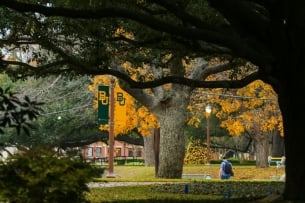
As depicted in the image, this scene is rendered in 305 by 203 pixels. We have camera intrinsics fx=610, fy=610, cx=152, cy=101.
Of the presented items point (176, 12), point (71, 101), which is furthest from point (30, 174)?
point (71, 101)

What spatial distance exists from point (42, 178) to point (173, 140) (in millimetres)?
15313

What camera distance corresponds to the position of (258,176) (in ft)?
101

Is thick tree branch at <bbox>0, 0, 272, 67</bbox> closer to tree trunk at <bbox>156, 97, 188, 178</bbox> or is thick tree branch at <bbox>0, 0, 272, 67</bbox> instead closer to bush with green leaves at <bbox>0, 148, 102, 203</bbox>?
bush with green leaves at <bbox>0, 148, 102, 203</bbox>

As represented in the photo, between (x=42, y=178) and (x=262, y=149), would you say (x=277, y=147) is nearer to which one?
(x=262, y=149)

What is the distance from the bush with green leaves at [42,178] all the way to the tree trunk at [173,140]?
1497cm

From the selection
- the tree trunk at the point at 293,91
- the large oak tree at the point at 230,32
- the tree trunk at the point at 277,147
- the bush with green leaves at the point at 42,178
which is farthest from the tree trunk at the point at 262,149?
the bush with green leaves at the point at 42,178

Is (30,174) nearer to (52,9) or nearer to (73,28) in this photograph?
(52,9)

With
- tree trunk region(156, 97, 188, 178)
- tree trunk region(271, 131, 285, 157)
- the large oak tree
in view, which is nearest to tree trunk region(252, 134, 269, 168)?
tree trunk region(271, 131, 285, 157)

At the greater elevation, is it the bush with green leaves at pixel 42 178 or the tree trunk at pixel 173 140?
the tree trunk at pixel 173 140

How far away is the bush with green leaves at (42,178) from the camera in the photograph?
5.98 meters

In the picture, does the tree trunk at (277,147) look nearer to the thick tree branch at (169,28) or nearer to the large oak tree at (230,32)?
the large oak tree at (230,32)

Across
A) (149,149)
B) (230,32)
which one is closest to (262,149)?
(149,149)

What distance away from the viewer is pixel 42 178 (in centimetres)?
593

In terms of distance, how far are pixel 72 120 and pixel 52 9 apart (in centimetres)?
4123
